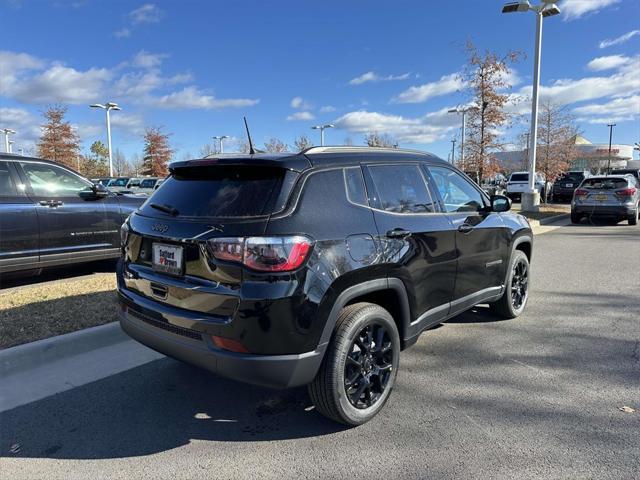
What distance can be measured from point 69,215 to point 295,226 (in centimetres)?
510

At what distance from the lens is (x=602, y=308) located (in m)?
5.76

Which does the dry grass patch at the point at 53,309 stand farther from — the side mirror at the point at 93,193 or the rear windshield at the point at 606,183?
the rear windshield at the point at 606,183

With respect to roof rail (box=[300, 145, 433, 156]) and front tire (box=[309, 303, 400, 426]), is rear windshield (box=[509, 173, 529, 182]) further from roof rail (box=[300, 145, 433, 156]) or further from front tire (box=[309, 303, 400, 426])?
front tire (box=[309, 303, 400, 426])

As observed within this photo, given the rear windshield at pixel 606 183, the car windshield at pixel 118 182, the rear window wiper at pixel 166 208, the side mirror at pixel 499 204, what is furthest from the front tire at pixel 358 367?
the car windshield at pixel 118 182

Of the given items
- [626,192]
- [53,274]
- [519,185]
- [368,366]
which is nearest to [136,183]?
[519,185]

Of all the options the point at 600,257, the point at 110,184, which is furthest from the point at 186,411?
the point at 110,184

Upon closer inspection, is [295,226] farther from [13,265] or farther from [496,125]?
[496,125]

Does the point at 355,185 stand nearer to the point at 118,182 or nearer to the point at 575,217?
the point at 575,217

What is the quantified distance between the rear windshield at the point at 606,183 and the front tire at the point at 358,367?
1440 cm

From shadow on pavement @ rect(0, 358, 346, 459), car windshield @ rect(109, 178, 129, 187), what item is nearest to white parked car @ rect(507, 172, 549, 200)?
car windshield @ rect(109, 178, 129, 187)

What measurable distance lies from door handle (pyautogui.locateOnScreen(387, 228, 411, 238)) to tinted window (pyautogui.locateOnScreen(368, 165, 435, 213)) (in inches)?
6.3

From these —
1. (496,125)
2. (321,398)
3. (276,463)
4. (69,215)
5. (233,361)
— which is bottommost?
(276,463)

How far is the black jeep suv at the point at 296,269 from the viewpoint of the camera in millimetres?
2639

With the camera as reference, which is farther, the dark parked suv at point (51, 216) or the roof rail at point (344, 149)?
the dark parked suv at point (51, 216)
